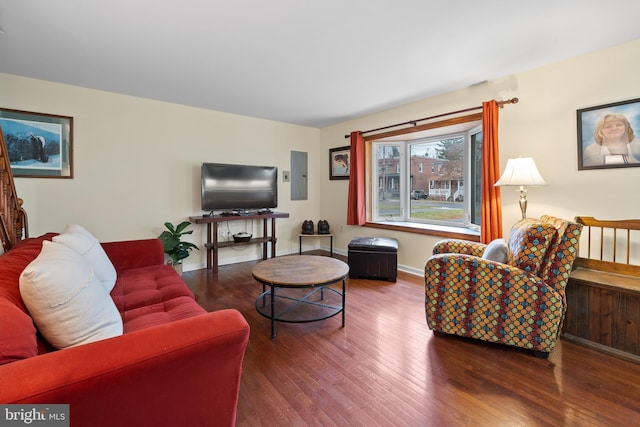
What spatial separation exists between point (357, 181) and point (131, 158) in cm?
300

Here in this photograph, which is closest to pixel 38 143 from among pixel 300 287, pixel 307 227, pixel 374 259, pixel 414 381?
pixel 300 287

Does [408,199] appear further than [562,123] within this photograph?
Yes

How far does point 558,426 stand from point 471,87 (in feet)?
10.1

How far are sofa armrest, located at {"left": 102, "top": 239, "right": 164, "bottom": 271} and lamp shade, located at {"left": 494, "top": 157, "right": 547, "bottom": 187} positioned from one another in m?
3.18

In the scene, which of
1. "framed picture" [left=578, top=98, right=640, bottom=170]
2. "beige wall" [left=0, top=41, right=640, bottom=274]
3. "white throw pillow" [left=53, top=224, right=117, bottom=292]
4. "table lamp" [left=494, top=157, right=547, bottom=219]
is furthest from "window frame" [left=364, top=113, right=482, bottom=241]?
"white throw pillow" [left=53, top=224, right=117, bottom=292]

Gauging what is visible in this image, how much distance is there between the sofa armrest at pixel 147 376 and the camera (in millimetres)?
803

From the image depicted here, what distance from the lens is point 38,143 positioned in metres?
3.14

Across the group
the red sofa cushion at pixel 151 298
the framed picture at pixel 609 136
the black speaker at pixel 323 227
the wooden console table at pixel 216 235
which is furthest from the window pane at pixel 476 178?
the red sofa cushion at pixel 151 298

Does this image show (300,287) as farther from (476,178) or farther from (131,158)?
(131,158)

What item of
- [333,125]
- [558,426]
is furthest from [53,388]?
[333,125]

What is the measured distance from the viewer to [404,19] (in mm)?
2029

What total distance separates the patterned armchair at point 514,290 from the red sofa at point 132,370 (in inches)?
63.7

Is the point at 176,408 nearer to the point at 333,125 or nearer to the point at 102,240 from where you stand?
the point at 102,240

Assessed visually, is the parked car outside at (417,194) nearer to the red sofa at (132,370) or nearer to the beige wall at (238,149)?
the beige wall at (238,149)
